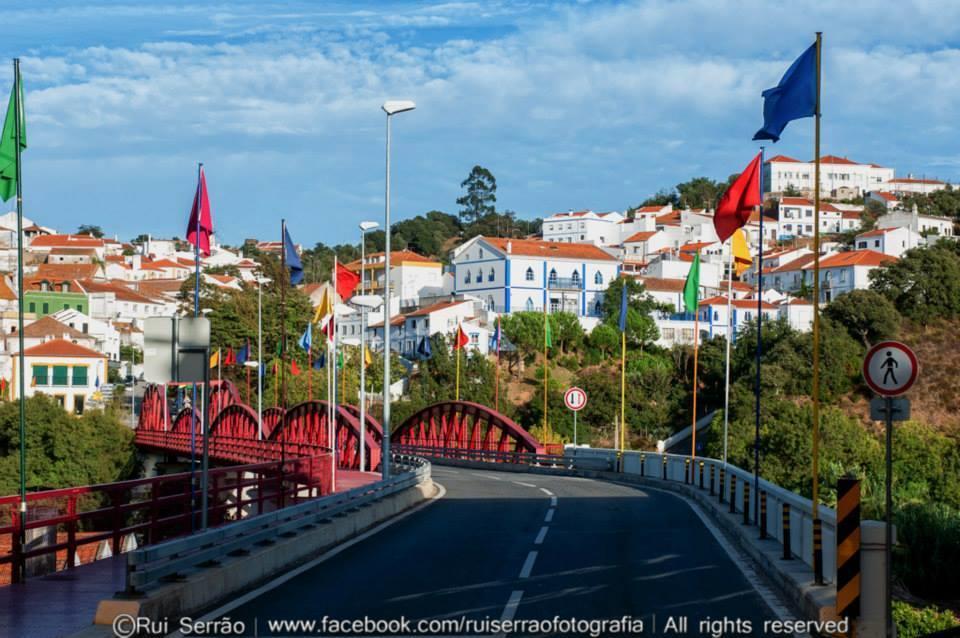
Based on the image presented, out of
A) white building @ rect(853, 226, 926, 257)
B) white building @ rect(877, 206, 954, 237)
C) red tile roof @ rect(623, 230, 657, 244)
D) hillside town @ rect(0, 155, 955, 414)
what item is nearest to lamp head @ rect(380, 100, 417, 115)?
hillside town @ rect(0, 155, 955, 414)

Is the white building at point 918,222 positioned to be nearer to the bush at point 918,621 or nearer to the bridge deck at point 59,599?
the bush at point 918,621

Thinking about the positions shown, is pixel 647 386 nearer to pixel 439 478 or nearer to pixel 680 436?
pixel 680 436

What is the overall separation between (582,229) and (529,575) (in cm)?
17763

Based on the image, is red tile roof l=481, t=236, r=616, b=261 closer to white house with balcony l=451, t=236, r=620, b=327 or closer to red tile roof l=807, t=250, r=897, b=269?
white house with balcony l=451, t=236, r=620, b=327

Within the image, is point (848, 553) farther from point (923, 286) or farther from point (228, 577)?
point (923, 286)

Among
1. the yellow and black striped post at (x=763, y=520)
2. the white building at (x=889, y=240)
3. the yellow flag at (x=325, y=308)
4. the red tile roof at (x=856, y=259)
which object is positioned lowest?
the yellow and black striped post at (x=763, y=520)

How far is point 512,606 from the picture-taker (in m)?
13.4

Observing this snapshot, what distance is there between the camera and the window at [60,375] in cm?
10112

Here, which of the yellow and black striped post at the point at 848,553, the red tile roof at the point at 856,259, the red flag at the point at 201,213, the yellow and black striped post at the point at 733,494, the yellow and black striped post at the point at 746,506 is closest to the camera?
the yellow and black striped post at the point at 848,553

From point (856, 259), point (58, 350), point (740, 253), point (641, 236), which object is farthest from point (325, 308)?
point (641, 236)

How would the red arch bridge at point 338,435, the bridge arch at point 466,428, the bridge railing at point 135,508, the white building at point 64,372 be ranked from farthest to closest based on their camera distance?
the white building at point 64,372, the bridge arch at point 466,428, the red arch bridge at point 338,435, the bridge railing at point 135,508

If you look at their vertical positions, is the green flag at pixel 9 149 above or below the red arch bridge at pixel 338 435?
above

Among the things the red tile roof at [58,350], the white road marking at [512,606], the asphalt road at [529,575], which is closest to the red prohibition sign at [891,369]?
the asphalt road at [529,575]

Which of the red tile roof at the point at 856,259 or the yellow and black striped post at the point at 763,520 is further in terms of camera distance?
the red tile roof at the point at 856,259
